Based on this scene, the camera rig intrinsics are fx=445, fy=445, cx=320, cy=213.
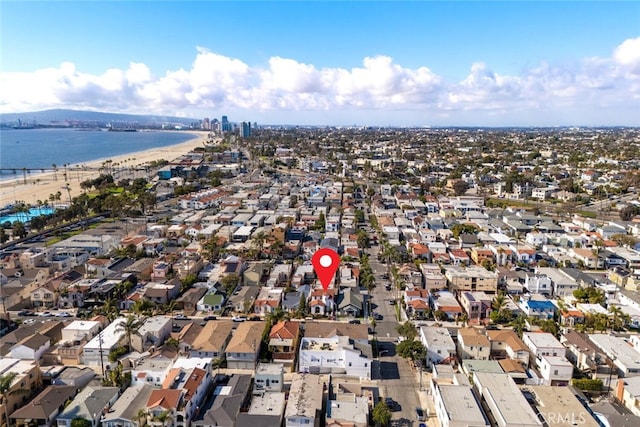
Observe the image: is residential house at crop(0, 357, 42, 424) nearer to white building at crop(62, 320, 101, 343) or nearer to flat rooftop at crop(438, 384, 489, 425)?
white building at crop(62, 320, 101, 343)

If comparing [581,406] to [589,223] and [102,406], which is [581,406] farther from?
[589,223]

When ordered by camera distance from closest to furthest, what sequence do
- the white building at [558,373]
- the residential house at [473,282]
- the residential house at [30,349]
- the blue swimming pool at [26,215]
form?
the white building at [558,373], the residential house at [30,349], the residential house at [473,282], the blue swimming pool at [26,215]

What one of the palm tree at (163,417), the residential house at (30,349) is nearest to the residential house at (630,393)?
the palm tree at (163,417)

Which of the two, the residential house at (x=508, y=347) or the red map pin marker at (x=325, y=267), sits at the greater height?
the red map pin marker at (x=325, y=267)

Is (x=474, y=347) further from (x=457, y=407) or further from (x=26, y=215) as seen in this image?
(x=26, y=215)

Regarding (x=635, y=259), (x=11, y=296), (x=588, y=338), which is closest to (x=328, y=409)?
(x=588, y=338)

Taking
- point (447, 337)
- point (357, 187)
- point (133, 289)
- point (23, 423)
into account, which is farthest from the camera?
point (357, 187)

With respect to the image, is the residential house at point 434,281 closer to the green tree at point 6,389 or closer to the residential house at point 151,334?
the residential house at point 151,334
